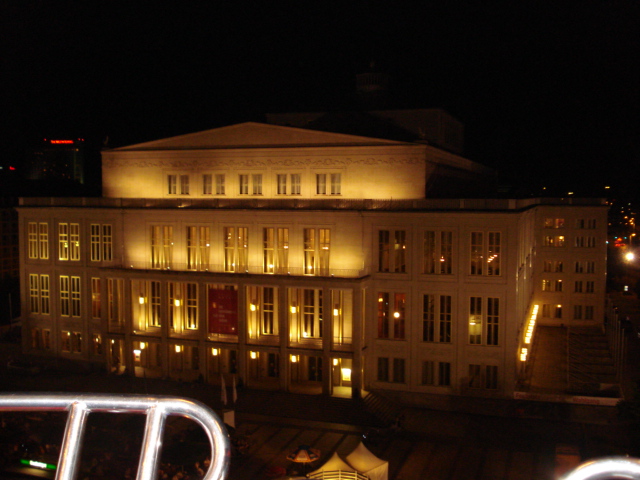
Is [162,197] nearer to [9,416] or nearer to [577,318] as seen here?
[9,416]

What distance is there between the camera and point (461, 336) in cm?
4341

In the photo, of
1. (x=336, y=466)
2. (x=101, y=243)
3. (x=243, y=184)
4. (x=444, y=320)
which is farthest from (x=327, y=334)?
(x=101, y=243)

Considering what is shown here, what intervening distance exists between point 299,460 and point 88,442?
12.2 metres

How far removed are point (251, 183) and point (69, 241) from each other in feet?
56.2

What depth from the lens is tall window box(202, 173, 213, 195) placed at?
52844mm

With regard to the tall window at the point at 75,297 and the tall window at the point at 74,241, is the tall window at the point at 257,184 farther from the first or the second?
the tall window at the point at 75,297

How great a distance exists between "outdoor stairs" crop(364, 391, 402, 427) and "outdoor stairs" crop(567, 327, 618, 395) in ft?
40.7

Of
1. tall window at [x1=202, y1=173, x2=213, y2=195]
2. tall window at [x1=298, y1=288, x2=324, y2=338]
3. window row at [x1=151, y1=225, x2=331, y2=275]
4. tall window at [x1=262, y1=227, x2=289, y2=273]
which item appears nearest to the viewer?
tall window at [x1=298, y1=288, x2=324, y2=338]

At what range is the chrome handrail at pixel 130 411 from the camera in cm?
313

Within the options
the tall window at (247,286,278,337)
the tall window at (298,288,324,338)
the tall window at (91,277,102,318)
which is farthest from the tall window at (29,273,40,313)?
the tall window at (298,288,324,338)

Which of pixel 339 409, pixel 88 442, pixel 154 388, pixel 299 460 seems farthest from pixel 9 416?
pixel 339 409

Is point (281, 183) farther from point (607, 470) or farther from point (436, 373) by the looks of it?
point (607, 470)

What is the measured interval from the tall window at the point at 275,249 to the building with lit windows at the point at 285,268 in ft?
0.32

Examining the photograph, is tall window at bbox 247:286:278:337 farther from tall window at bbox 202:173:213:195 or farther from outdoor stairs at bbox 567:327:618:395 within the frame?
outdoor stairs at bbox 567:327:618:395
